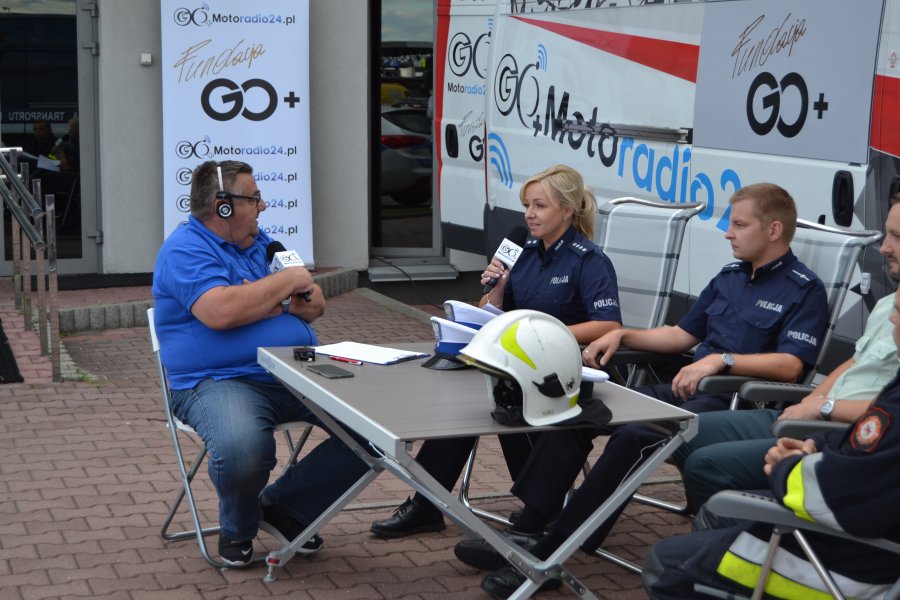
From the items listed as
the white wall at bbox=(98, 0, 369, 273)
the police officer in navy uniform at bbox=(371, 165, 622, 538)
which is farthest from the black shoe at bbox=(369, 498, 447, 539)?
the white wall at bbox=(98, 0, 369, 273)

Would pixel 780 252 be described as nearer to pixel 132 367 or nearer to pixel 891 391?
pixel 891 391

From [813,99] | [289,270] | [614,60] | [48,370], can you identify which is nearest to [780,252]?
[813,99]

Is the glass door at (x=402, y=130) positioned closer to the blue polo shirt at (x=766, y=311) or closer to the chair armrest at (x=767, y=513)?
the blue polo shirt at (x=766, y=311)

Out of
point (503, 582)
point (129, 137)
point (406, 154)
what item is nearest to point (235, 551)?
point (503, 582)

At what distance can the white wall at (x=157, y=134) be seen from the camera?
965 cm

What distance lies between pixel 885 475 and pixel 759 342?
168 cm

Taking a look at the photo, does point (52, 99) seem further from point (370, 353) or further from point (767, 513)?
point (767, 513)

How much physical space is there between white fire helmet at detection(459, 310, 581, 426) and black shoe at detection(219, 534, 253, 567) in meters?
1.31

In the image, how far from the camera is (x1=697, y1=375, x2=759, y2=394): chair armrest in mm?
4211

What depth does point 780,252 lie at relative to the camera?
448 centimetres

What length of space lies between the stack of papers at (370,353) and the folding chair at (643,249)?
112cm

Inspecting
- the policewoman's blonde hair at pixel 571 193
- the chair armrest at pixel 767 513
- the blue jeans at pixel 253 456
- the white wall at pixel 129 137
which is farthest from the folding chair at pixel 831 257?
the white wall at pixel 129 137

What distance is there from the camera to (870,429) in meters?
2.84

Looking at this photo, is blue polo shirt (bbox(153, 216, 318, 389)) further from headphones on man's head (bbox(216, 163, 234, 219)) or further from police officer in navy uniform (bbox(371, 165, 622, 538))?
police officer in navy uniform (bbox(371, 165, 622, 538))
